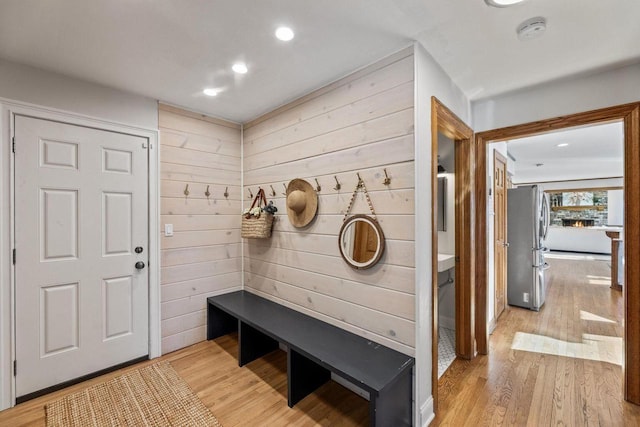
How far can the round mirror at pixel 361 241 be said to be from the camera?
6.28 ft

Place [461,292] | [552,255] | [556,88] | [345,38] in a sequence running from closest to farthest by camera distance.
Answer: [345,38], [556,88], [461,292], [552,255]

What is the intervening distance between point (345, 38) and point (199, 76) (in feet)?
3.83

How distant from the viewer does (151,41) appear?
1.73 metres

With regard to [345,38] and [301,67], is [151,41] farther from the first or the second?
[345,38]

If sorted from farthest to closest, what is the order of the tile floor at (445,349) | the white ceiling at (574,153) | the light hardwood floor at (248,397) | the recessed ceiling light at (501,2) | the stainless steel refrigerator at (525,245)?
the stainless steel refrigerator at (525,245) → the white ceiling at (574,153) → the tile floor at (445,349) → the light hardwood floor at (248,397) → the recessed ceiling light at (501,2)

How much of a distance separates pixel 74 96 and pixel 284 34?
1.78 meters

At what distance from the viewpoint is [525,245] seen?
393cm

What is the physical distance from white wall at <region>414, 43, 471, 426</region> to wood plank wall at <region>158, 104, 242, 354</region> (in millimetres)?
2123

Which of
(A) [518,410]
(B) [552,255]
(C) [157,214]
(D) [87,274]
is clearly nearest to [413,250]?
(A) [518,410]

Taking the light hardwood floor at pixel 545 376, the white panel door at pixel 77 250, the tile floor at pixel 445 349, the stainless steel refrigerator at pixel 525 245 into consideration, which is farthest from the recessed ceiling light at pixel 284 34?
the stainless steel refrigerator at pixel 525 245

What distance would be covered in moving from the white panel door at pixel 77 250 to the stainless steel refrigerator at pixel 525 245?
456cm

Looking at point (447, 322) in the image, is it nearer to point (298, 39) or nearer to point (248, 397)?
point (248, 397)

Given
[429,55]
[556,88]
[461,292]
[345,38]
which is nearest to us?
[345,38]

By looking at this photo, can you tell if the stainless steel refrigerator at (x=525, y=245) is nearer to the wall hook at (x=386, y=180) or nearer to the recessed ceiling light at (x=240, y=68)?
the wall hook at (x=386, y=180)
